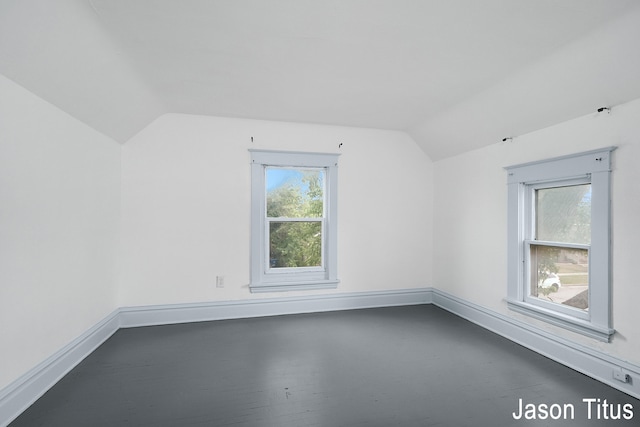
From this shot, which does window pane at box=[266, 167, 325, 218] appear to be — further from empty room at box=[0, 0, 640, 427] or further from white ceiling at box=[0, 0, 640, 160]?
white ceiling at box=[0, 0, 640, 160]

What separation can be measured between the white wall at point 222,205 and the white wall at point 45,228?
46 cm

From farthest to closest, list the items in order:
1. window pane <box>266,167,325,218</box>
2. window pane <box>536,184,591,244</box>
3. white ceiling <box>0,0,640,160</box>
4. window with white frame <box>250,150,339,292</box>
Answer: window pane <box>266,167,325,218</box> < window with white frame <box>250,150,339,292</box> < window pane <box>536,184,591,244</box> < white ceiling <box>0,0,640,160</box>

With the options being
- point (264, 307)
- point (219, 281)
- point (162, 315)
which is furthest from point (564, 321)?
point (162, 315)

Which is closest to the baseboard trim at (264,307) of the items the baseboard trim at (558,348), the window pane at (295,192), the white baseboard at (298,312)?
the white baseboard at (298,312)

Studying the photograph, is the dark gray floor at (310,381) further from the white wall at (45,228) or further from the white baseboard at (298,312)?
the white wall at (45,228)

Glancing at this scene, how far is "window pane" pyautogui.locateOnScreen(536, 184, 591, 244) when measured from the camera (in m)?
2.62

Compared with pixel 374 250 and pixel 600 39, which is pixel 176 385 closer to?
pixel 374 250

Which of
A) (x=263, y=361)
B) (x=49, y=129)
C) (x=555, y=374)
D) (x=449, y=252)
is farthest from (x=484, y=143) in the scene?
(x=49, y=129)

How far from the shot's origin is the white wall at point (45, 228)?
1890 millimetres

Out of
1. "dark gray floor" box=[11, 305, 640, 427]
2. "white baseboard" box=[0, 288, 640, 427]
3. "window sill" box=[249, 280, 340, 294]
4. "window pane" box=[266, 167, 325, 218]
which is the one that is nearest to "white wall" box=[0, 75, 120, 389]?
"white baseboard" box=[0, 288, 640, 427]

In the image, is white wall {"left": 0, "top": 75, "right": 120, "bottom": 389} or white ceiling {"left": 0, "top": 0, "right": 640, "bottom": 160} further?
white wall {"left": 0, "top": 75, "right": 120, "bottom": 389}

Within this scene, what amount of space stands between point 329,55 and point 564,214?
7.95 feet

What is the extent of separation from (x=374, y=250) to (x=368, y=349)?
1.57 m

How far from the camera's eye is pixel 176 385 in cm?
230
